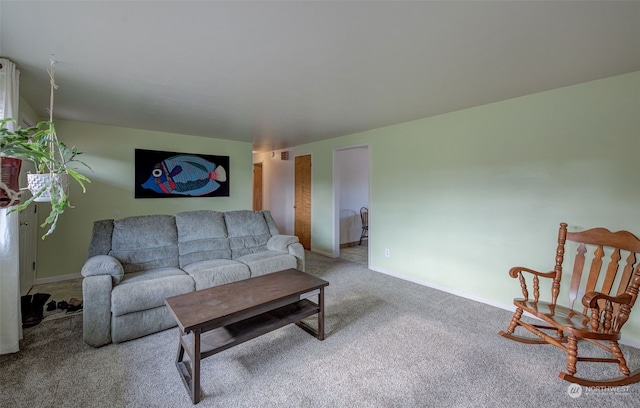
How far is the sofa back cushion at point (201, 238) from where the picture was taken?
10.2ft

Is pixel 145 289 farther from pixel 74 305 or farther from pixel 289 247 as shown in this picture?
pixel 289 247

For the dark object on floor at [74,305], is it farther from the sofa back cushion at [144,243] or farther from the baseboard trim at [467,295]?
the baseboard trim at [467,295]

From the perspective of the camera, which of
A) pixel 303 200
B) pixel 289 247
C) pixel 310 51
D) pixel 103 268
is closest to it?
pixel 310 51

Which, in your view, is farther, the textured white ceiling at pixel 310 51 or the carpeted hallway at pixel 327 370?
the carpeted hallway at pixel 327 370

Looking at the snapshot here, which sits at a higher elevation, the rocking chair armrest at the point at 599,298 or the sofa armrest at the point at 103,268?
the sofa armrest at the point at 103,268

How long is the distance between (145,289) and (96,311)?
0.35 metres

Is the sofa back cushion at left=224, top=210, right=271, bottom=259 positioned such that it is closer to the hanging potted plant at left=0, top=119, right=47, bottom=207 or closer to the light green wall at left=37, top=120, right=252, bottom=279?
the light green wall at left=37, top=120, right=252, bottom=279

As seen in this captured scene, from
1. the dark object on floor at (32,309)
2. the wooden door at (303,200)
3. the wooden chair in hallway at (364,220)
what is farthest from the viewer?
the wooden chair in hallway at (364,220)

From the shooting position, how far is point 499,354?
2.07 m

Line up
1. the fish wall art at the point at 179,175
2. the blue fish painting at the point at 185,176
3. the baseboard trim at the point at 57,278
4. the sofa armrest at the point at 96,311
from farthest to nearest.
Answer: the blue fish painting at the point at 185,176
the fish wall art at the point at 179,175
the baseboard trim at the point at 57,278
the sofa armrest at the point at 96,311

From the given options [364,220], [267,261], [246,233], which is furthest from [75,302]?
[364,220]

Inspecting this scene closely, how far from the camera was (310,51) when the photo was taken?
72.2 inches

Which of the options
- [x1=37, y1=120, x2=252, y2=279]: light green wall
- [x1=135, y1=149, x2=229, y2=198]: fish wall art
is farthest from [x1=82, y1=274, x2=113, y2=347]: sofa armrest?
[x1=135, y1=149, x2=229, y2=198]: fish wall art

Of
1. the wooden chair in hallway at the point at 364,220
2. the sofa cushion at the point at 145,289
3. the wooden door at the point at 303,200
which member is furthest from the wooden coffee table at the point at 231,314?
the wooden chair in hallway at the point at 364,220
